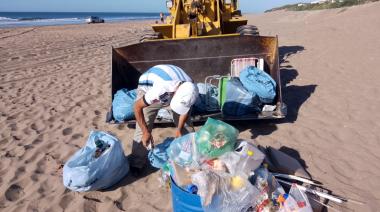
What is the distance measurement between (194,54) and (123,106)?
1.64 metres

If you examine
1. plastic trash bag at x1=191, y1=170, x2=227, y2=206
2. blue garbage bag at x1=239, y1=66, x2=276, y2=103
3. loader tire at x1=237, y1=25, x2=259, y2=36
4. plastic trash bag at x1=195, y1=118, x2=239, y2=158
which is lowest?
plastic trash bag at x1=191, y1=170, x2=227, y2=206

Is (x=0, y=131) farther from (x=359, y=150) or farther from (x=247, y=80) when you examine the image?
(x=359, y=150)

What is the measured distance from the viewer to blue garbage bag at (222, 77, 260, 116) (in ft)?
16.0

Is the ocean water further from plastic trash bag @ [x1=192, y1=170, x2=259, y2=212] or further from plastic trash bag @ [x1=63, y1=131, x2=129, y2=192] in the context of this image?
plastic trash bag @ [x1=192, y1=170, x2=259, y2=212]

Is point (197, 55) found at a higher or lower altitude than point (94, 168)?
higher

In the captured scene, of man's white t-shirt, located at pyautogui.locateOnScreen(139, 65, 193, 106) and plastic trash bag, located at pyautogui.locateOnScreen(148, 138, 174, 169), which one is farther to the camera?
plastic trash bag, located at pyautogui.locateOnScreen(148, 138, 174, 169)

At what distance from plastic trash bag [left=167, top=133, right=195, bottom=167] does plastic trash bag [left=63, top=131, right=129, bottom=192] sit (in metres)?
0.66

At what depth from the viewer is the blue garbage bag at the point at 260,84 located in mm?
4981

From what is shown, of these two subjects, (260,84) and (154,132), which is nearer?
(154,132)

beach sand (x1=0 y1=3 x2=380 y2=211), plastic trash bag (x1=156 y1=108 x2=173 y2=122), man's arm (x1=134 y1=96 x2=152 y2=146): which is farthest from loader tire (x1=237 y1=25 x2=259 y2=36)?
man's arm (x1=134 y1=96 x2=152 y2=146)

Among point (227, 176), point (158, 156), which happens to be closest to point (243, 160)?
point (227, 176)

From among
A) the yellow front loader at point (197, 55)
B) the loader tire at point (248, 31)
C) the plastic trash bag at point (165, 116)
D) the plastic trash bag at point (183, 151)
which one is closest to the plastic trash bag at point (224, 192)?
the plastic trash bag at point (183, 151)

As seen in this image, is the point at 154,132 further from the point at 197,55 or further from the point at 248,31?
the point at 248,31

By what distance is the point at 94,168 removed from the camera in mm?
3418
